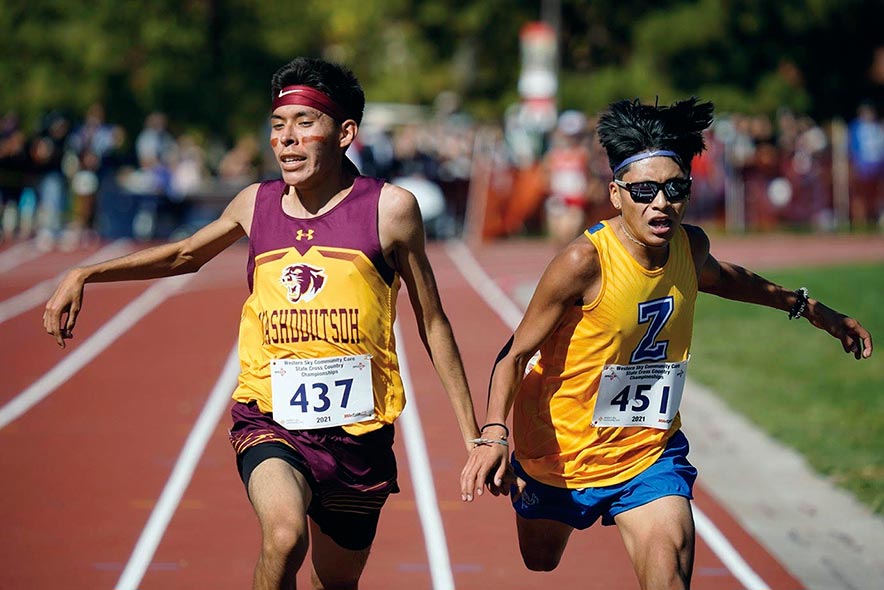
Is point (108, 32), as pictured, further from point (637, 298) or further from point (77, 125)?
point (637, 298)

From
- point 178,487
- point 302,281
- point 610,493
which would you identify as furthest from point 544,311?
point 178,487

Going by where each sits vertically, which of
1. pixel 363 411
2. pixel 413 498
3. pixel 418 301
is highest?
pixel 418 301

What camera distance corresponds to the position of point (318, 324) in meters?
5.08

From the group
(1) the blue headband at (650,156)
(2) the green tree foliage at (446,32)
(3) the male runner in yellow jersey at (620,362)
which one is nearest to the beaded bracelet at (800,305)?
(3) the male runner in yellow jersey at (620,362)

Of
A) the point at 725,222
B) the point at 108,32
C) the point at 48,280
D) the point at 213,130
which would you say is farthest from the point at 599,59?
the point at 48,280

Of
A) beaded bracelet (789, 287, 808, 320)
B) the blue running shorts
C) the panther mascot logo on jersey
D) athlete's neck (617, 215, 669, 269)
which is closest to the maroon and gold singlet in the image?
the panther mascot logo on jersey

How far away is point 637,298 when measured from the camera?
5.05 m

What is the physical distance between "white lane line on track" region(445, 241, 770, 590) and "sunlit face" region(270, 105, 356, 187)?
324 cm

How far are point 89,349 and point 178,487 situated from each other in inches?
229

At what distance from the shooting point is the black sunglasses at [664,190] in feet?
16.5

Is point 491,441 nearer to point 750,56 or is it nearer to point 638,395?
point 638,395

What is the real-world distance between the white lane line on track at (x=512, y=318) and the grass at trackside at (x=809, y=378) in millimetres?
1157

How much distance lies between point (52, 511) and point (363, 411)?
3.96 meters

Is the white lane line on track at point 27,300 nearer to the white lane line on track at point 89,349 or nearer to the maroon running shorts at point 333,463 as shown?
the white lane line on track at point 89,349
